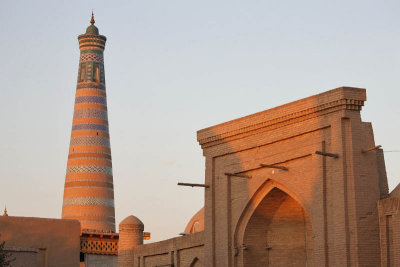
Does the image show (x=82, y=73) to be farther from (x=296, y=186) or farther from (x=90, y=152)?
(x=296, y=186)

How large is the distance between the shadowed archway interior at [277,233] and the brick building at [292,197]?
0.02 meters

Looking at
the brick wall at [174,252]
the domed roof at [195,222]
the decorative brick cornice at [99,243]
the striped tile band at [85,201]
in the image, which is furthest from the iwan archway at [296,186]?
the striped tile band at [85,201]

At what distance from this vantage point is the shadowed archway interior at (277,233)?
1897cm

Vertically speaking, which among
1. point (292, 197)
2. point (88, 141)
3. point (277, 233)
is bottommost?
point (277, 233)

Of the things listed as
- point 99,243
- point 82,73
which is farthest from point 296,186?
point 82,73

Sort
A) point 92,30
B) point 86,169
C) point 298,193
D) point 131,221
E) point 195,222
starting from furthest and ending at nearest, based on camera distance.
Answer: point 92,30, point 86,169, point 195,222, point 131,221, point 298,193

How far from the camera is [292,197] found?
60.2ft

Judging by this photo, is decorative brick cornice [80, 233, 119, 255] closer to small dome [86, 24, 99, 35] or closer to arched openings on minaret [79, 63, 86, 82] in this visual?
arched openings on minaret [79, 63, 86, 82]

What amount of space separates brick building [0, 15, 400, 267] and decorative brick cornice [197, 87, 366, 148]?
19 mm

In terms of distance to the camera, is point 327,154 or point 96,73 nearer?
point 327,154

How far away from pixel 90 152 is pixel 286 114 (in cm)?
1981

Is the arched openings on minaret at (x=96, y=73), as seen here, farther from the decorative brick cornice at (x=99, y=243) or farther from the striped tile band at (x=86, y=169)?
the decorative brick cornice at (x=99, y=243)

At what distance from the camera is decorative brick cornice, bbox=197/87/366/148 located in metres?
17.0

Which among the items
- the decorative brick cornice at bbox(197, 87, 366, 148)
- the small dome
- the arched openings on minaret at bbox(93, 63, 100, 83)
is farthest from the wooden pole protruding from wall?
the small dome
